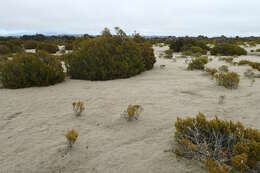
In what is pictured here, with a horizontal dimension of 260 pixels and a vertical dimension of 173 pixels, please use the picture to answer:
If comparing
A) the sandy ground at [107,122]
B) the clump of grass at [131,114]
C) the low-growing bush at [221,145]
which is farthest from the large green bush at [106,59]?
the low-growing bush at [221,145]

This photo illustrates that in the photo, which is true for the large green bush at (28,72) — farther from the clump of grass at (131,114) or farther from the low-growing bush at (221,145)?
the low-growing bush at (221,145)

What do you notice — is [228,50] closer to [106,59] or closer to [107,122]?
[106,59]

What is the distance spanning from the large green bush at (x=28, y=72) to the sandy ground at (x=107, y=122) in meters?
0.37

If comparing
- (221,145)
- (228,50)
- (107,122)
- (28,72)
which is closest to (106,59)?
(28,72)

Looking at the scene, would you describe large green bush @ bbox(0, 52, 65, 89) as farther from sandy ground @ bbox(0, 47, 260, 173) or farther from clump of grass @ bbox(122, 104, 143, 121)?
clump of grass @ bbox(122, 104, 143, 121)

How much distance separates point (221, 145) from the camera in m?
2.63

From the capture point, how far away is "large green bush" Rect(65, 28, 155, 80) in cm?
782

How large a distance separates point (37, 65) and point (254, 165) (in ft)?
21.4

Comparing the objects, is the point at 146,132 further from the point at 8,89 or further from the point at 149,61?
the point at 149,61

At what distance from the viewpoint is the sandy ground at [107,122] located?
272cm

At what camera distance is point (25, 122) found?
13.4 ft

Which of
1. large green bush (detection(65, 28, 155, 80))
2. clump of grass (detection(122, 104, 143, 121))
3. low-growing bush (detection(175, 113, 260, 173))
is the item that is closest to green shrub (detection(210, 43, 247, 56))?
large green bush (detection(65, 28, 155, 80))

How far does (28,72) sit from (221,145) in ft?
20.4

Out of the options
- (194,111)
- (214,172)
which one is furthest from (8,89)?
(214,172)
